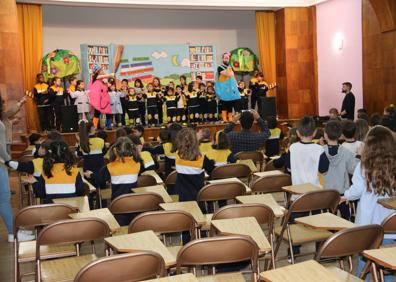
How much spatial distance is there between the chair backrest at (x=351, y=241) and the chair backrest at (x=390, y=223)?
18 cm

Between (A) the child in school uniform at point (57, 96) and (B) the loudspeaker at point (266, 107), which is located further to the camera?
(B) the loudspeaker at point (266, 107)

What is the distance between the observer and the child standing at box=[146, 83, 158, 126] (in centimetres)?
1204

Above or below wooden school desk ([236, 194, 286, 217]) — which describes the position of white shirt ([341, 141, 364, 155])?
above

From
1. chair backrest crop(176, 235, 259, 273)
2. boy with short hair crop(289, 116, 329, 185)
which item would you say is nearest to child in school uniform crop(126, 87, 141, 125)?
boy with short hair crop(289, 116, 329, 185)

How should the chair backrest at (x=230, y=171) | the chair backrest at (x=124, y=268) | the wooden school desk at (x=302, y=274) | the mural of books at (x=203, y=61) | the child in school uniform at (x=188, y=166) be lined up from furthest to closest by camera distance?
the mural of books at (x=203, y=61)
the chair backrest at (x=230, y=171)
the child in school uniform at (x=188, y=166)
the chair backrest at (x=124, y=268)
the wooden school desk at (x=302, y=274)

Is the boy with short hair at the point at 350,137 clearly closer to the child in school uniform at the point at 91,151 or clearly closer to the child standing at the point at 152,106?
the child in school uniform at the point at 91,151

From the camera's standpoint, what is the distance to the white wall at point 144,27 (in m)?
12.9

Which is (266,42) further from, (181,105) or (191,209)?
(191,209)

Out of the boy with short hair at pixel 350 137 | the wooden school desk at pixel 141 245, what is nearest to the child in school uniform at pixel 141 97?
the boy with short hair at pixel 350 137

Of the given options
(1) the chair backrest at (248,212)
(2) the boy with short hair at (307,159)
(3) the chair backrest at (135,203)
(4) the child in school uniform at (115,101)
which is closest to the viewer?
(1) the chair backrest at (248,212)

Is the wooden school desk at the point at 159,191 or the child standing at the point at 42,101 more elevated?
the child standing at the point at 42,101

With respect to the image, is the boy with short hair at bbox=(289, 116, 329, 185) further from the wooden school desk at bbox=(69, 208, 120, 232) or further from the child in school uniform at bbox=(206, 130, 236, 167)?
the wooden school desk at bbox=(69, 208, 120, 232)

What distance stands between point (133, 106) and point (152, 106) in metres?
0.47

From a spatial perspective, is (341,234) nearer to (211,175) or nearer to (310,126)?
(310,126)
